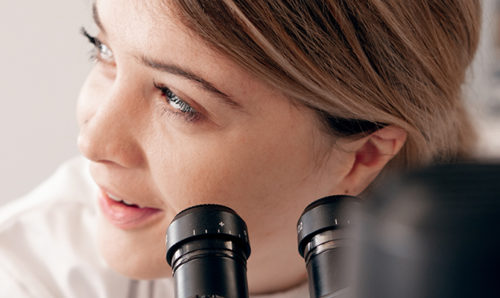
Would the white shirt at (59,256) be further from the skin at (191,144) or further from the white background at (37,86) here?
the white background at (37,86)

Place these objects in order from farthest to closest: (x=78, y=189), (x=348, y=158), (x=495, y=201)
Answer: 1. (x=78, y=189)
2. (x=348, y=158)
3. (x=495, y=201)

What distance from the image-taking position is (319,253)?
2.27 ft

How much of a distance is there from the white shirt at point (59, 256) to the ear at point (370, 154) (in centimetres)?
27

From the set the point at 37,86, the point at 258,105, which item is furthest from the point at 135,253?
the point at 37,86

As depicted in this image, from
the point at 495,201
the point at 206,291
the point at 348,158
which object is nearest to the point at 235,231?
the point at 206,291

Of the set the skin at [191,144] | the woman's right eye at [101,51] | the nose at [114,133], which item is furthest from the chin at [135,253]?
the woman's right eye at [101,51]

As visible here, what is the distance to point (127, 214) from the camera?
3.20 feet

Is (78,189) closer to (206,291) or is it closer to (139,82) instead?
(139,82)

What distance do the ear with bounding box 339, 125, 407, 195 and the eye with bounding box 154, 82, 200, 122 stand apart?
0.22 meters

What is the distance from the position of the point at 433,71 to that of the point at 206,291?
46cm

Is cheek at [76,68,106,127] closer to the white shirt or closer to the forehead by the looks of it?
the forehead

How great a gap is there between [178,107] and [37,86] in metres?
1.17

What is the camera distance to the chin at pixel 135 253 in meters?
0.98

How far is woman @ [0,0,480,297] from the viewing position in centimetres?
81
